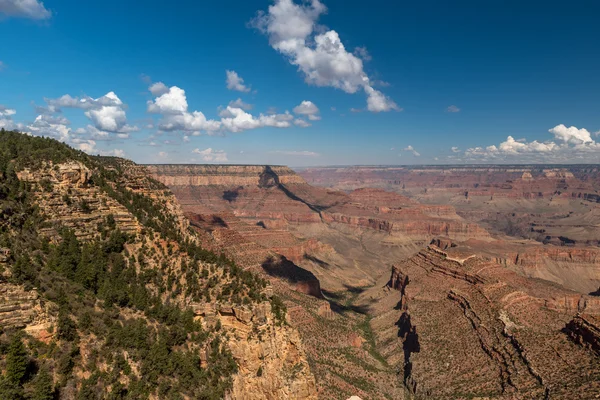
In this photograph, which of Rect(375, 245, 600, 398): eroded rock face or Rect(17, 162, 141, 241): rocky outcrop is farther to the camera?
Rect(375, 245, 600, 398): eroded rock face

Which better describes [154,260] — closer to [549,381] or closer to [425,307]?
[549,381]

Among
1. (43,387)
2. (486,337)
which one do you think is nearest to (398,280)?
(486,337)

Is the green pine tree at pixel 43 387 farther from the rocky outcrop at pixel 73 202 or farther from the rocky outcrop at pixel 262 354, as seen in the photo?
the rocky outcrop at pixel 73 202

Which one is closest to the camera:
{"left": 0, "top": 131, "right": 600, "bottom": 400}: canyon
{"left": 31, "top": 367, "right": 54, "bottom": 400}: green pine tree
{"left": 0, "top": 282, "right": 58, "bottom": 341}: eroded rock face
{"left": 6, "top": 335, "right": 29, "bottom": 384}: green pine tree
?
{"left": 6, "top": 335, "right": 29, "bottom": 384}: green pine tree

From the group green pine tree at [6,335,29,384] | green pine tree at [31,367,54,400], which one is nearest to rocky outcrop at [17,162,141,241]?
green pine tree at [6,335,29,384]

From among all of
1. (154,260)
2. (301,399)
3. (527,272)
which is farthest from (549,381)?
(527,272)

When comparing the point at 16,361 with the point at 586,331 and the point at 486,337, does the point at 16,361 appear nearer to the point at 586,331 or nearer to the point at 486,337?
the point at 586,331

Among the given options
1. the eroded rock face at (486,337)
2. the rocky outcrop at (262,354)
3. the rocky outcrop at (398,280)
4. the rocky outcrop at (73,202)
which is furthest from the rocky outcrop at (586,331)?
the rocky outcrop at (73,202)

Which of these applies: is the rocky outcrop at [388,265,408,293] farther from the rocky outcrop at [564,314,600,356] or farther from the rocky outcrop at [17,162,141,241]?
the rocky outcrop at [17,162,141,241]

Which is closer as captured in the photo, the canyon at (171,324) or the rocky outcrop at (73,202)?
the canyon at (171,324)

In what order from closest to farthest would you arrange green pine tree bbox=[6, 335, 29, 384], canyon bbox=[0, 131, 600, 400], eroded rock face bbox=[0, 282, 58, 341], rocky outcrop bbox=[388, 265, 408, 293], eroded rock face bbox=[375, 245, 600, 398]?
green pine tree bbox=[6, 335, 29, 384] → eroded rock face bbox=[0, 282, 58, 341] → canyon bbox=[0, 131, 600, 400] → eroded rock face bbox=[375, 245, 600, 398] → rocky outcrop bbox=[388, 265, 408, 293]

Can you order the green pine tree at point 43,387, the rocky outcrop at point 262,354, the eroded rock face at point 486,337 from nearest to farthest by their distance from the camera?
1. the green pine tree at point 43,387
2. the rocky outcrop at point 262,354
3. the eroded rock face at point 486,337
